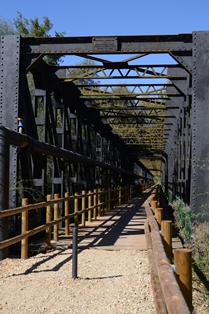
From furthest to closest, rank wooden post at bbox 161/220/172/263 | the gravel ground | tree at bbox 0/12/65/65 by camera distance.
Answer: tree at bbox 0/12/65/65 → wooden post at bbox 161/220/172/263 → the gravel ground

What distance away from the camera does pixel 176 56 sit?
11492mm

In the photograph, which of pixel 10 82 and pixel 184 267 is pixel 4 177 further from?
pixel 184 267

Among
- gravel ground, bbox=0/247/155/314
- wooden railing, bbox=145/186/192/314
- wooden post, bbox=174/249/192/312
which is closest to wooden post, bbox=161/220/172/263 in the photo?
gravel ground, bbox=0/247/155/314

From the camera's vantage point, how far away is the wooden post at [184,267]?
306cm

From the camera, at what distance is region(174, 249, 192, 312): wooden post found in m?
3.06

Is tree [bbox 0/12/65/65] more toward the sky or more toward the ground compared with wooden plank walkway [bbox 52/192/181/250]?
more toward the sky

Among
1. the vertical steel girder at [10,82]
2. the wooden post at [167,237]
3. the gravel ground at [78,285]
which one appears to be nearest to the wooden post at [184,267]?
the gravel ground at [78,285]

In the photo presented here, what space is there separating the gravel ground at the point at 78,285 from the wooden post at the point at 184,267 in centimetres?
180

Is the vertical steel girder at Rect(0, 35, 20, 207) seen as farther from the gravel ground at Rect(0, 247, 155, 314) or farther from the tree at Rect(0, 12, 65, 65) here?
the tree at Rect(0, 12, 65, 65)

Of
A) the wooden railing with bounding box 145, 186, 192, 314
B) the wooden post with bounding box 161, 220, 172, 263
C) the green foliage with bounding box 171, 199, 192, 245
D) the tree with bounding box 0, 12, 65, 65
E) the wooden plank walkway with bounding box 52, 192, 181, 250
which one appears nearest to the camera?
the wooden railing with bounding box 145, 186, 192, 314

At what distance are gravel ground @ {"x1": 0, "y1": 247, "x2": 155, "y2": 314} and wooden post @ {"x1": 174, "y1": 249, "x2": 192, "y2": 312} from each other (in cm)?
180

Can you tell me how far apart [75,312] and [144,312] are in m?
0.71

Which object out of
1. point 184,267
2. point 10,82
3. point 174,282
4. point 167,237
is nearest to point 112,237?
point 10,82

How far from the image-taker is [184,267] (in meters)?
3.16
